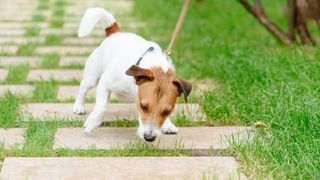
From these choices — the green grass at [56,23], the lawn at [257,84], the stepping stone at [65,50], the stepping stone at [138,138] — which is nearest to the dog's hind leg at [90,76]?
the stepping stone at [138,138]

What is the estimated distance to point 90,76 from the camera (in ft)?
15.5

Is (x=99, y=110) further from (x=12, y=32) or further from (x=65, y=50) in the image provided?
(x=12, y=32)

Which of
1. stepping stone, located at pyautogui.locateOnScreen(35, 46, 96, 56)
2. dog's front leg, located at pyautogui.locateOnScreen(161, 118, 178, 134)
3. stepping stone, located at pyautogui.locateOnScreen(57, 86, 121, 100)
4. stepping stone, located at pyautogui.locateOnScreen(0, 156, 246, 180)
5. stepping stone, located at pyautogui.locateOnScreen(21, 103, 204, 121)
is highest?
stepping stone, located at pyautogui.locateOnScreen(35, 46, 96, 56)

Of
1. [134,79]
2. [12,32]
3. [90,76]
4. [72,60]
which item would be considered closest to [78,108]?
[90,76]

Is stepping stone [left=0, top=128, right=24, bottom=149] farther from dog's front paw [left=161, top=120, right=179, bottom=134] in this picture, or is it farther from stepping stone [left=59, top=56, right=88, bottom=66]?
stepping stone [left=59, top=56, right=88, bottom=66]

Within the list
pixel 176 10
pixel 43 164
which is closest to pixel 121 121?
pixel 43 164

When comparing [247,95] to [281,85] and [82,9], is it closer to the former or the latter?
[281,85]

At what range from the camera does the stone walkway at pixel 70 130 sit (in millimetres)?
3547

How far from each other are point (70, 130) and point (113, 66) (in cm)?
49

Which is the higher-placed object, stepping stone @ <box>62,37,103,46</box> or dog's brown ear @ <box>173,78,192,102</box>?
stepping stone @ <box>62,37,103,46</box>

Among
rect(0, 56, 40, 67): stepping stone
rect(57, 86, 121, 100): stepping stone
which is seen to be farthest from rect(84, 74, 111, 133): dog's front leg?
rect(0, 56, 40, 67): stepping stone

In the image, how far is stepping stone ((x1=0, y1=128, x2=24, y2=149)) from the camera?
13.1ft

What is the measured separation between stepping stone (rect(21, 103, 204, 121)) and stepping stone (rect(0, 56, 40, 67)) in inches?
56.7

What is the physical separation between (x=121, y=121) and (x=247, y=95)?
3.13 ft
